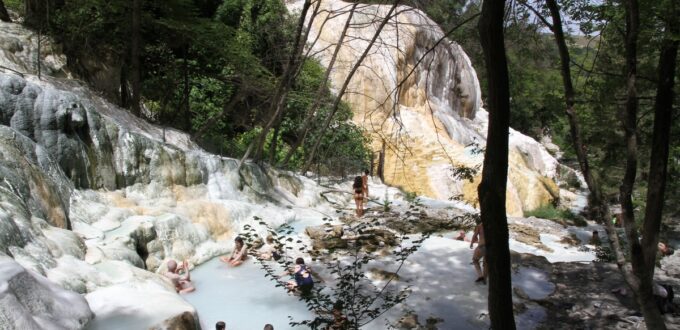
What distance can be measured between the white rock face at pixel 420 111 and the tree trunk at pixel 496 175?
11008 mm

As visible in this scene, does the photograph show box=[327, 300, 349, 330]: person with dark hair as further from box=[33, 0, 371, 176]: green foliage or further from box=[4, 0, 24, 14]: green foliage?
box=[4, 0, 24, 14]: green foliage

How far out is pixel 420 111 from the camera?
21156 millimetres

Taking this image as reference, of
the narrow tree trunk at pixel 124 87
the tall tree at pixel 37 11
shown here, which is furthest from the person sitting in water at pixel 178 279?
the tall tree at pixel 37 11

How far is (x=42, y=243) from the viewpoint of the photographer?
599cm

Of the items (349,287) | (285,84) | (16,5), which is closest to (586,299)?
(349,287)

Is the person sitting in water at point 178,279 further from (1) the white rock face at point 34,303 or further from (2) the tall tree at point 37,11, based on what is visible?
(2) the tall tree at point 37,11

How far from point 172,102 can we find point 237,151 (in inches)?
85.8

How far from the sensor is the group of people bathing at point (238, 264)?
6.15m

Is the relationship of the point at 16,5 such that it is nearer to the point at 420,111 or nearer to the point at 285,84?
the point at 285,84

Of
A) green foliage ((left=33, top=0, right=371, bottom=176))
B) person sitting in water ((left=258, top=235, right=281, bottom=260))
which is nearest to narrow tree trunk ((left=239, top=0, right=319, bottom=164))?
green foliage ((left=33, top=0, right=371, bottom=176))

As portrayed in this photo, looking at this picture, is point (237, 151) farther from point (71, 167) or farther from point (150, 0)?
point (71, 167)

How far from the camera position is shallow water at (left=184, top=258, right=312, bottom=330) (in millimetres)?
6805

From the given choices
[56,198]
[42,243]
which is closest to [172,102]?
[56,198]

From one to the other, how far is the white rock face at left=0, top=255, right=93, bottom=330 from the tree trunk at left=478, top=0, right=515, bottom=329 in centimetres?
334
